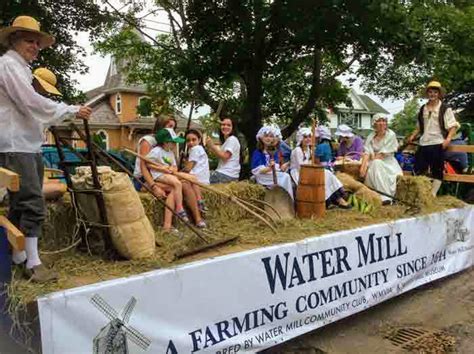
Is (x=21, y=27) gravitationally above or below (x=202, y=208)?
above

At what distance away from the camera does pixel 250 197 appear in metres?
5.23

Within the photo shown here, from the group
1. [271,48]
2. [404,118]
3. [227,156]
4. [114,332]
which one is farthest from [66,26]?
[404,118]

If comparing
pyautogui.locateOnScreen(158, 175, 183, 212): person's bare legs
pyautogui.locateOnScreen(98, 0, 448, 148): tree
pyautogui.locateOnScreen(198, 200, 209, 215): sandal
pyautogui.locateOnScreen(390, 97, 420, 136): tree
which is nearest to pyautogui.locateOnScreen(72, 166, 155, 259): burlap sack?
pyautogui.locateOnScreen(158, 175, 183, 212): person's bare legs

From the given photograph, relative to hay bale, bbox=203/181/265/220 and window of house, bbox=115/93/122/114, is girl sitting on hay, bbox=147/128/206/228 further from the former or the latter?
window of house, bbox=115/93/122/114

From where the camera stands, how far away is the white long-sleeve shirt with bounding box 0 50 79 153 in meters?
2.73

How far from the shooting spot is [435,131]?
6297mm

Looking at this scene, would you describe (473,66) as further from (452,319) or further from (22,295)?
(22,295)

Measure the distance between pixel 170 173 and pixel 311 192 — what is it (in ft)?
4.71

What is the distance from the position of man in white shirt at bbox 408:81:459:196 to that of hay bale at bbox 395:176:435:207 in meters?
0.39

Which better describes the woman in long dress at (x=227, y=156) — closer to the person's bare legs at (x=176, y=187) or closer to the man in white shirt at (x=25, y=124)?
the person's bare legs at (x=176, y=187)

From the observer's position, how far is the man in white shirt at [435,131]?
6.19m

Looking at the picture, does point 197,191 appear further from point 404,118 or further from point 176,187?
point 404,118

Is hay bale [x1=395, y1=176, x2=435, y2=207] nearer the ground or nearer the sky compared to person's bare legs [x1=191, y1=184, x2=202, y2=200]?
nearer the ground

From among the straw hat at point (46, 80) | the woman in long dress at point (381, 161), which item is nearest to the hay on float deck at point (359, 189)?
the woman in long dress at point (381, 161)
